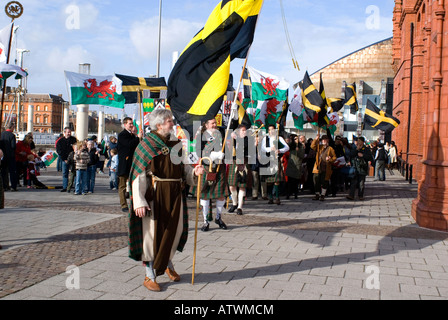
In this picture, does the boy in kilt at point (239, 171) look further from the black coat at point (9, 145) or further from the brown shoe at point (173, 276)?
the black coat at point (9, 145)

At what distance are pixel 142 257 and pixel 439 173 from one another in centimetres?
673

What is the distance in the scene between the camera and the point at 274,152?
12016 mm

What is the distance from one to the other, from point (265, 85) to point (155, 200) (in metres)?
12.2

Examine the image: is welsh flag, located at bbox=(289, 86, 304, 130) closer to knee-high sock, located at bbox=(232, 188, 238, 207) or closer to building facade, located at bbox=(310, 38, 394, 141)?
knee-high sock, located at bbox=(232, 188, 238, 207)

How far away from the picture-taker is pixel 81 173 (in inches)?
529

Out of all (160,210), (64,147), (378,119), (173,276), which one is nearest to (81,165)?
(64,147)

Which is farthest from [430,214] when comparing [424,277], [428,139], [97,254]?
[97,254]

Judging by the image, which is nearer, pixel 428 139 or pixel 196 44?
pixel 196 44

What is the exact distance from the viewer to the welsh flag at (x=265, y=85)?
16.6m

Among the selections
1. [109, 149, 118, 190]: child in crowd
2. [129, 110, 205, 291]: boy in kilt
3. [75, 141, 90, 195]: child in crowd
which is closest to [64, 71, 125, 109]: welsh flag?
[75, 141, 90, 195]: child in crowd

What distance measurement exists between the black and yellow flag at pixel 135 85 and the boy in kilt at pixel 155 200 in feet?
31.5

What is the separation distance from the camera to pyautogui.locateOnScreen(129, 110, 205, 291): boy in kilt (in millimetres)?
4922

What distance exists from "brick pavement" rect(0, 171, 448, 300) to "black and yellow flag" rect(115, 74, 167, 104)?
4.71 m
